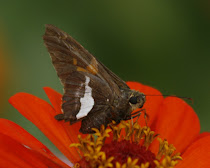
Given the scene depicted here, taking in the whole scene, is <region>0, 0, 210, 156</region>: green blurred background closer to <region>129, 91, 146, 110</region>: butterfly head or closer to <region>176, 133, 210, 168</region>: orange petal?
<region>176, 133, 210, 168</region>: orange petal

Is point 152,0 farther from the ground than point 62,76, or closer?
farther from the ground

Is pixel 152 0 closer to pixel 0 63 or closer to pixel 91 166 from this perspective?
pixel 0 63

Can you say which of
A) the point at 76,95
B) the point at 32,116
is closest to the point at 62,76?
the point at 76,95

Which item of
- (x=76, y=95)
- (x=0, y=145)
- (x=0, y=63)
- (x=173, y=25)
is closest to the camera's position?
(x=0, y=145)

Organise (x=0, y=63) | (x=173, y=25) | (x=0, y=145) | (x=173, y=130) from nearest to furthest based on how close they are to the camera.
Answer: (x=0, y=145) < (x=173, y=130) < (x=0, y=63) < (x=173, y=25)

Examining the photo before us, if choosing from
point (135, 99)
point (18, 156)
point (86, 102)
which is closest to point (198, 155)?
point (135, 99)

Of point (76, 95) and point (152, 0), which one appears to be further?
point (152, 0)

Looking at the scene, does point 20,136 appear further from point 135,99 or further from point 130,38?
point 130,38
